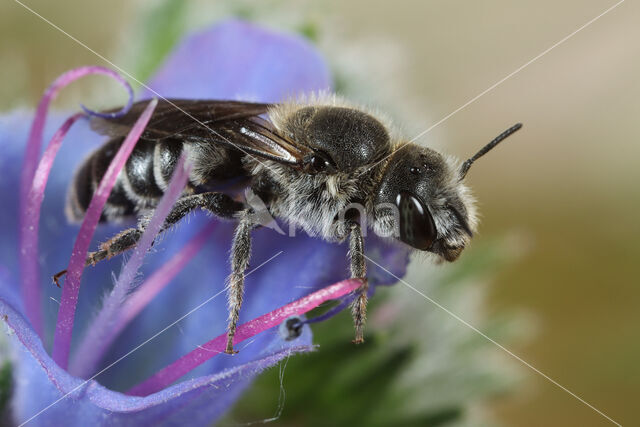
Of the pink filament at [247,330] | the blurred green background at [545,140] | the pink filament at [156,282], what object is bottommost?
the blurred green background at [545,140]

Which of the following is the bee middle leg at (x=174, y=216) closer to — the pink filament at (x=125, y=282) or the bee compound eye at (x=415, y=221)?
the pink filament at (x=125, y=282)

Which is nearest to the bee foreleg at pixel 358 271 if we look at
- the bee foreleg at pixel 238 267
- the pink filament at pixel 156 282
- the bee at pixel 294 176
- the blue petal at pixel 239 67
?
the bee at pixel 294 176

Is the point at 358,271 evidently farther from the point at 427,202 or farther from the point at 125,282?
the point at 125,282

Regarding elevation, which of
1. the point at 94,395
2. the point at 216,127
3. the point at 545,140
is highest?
the point at 216,127

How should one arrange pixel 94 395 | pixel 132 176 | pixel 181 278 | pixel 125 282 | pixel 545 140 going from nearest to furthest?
1. pixel 94 395
2. pixel 125 282
3. pixel 132 176
4. pixel 181 278
5. pixel 545 140

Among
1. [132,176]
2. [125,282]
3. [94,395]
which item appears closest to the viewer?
[94,395]

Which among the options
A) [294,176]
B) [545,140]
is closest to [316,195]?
[294,176]

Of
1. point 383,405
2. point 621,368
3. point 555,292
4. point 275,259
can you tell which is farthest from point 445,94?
point 275,259

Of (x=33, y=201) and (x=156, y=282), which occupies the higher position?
(x=33, y=201)
